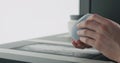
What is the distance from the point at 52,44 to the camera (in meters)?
0.80

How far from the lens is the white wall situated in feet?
6.01

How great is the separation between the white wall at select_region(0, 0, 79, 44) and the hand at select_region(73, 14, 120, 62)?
121 centimetres

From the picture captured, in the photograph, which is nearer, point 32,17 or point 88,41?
point 88,41

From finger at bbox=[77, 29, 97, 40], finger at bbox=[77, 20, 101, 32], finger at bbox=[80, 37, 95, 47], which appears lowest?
finger at bbox=[80, 37, 95, 47]

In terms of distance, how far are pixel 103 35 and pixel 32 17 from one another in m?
1.31

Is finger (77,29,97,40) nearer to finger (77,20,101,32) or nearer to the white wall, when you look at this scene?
finger (77,20,101,32)

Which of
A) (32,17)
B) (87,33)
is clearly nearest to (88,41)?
(87,33)

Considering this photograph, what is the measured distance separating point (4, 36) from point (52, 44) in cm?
113

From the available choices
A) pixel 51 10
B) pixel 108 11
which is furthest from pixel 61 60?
pixel 51 10

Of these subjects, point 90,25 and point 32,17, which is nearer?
point 90,25

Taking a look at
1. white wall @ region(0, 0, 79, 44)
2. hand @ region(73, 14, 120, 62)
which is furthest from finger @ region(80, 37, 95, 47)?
white wall @ region(0, 0, 79, 44)

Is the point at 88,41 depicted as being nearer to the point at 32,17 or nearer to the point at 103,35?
the point at 103,35

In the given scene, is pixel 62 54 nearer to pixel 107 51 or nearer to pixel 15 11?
pixel 107 51

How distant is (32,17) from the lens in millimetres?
1854
